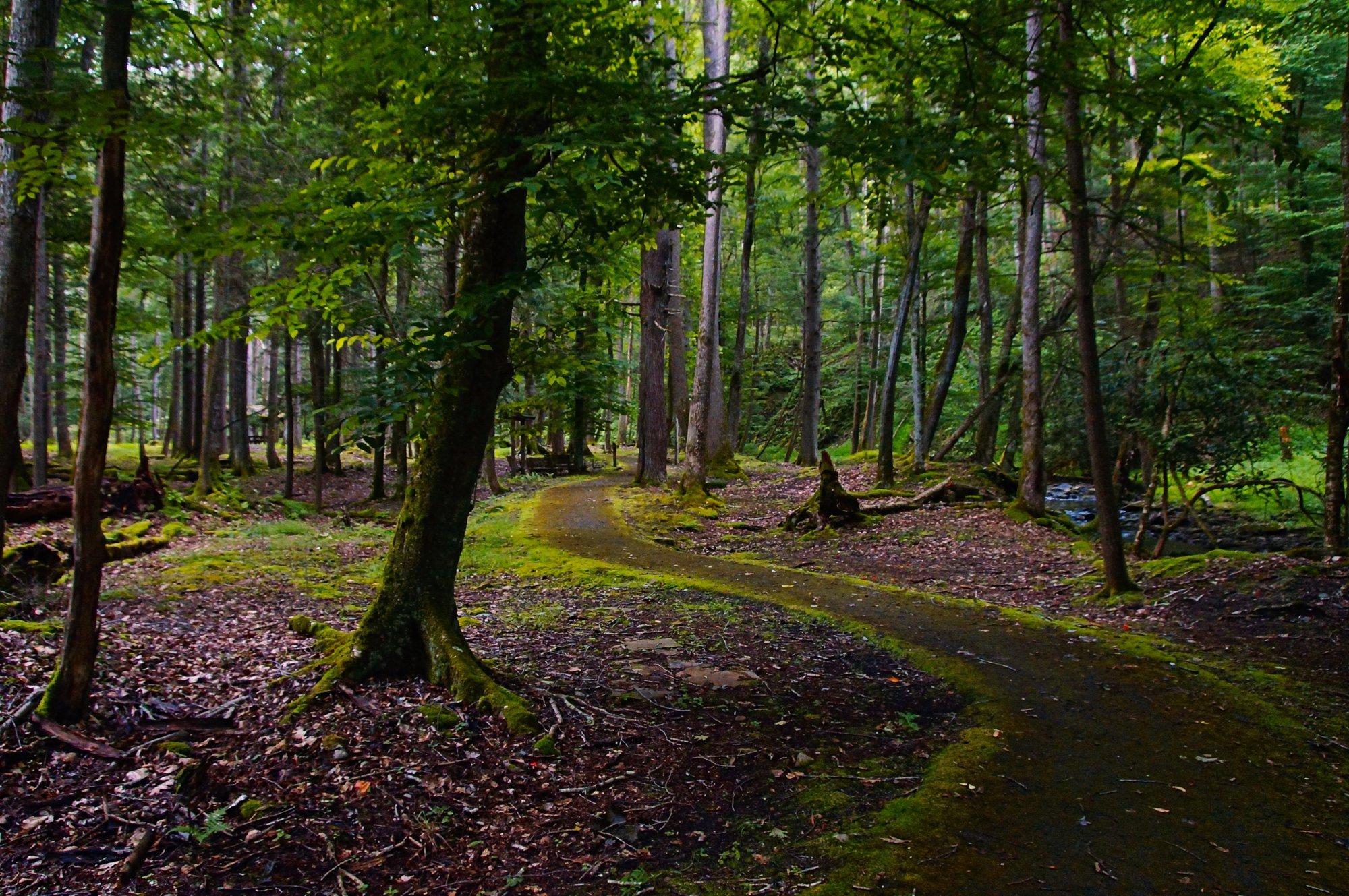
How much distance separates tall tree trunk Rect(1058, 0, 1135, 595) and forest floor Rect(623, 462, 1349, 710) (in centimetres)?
50

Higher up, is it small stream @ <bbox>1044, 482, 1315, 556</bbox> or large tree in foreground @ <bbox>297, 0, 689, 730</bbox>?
large tree in foreground @ <bbox>297, 0, 689, 730</bbox>

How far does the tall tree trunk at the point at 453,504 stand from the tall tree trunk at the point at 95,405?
4.52 feet

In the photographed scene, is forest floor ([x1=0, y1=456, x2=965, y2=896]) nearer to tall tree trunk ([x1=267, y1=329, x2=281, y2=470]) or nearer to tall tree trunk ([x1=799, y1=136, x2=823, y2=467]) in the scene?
tall tree trunk ([x1=267, y1=329, x2=281, y2=470])

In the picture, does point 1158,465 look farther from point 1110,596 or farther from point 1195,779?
point 1195,779

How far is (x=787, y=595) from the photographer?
8586mm

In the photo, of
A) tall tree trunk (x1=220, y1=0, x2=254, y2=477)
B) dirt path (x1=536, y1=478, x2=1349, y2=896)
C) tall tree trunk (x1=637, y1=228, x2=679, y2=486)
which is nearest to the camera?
dirt path (x1=536, y1=478, x2=1349, y2=896)

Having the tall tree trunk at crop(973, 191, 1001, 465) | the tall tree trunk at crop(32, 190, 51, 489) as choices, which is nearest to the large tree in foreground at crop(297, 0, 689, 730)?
the tall tree trunk at crop(32, 190, 51, 489)

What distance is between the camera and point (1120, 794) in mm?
3877

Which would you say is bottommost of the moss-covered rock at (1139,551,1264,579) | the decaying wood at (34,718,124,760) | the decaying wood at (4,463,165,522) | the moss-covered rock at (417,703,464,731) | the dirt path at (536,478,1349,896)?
the dirt path at (536,478,1349,896)

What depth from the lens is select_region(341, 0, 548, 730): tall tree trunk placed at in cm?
454

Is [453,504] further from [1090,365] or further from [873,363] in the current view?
[873,363]

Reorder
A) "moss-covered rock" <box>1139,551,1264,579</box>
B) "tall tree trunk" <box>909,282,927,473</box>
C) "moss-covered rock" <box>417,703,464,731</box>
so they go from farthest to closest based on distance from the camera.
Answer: "tall tree trunk" <box>909,282,927,473</box>, "moss-covered rock" <box>1139,551,1264,579</box>, "moss-covered rock" <box>417,703,464,731</box>

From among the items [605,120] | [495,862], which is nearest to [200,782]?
[495,862]

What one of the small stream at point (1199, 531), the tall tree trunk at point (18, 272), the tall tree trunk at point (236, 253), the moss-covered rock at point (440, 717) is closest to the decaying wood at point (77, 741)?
the moss-covered rock at point (440, 717)
